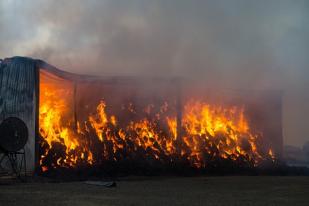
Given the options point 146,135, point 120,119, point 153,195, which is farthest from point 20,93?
point 153,195

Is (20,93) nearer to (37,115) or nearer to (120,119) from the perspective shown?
(37,115)

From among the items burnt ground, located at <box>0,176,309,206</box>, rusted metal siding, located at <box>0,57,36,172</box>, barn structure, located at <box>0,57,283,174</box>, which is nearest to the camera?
burnt ground, located at <box>0,176,309,206</box>

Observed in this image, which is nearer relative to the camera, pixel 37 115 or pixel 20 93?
pixel 37 115

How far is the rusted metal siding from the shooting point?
2484cm

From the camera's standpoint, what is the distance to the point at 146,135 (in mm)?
27750

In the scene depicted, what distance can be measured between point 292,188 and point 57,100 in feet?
43.9

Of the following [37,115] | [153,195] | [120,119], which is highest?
[37,115]

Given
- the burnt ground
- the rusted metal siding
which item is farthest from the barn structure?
the burnt ground

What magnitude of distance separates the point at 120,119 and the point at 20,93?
18.5 feet

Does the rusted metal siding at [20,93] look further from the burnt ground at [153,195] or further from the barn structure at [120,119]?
the burnt ground at [153,195]

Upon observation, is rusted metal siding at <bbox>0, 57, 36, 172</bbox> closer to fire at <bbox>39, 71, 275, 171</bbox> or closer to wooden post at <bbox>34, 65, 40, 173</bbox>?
wooden post at <bbox>34, 65, 40, 173</bbox>

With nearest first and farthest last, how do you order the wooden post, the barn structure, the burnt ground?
1. the burnt ground
2. the wooden post
3. the barn structure

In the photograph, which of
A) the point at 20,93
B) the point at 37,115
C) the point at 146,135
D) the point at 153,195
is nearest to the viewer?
the point at 153,195

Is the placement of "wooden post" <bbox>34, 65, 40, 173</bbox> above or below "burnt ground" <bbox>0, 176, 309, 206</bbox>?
above
